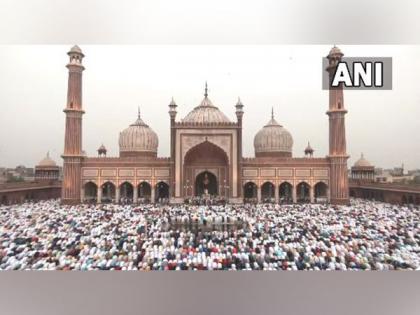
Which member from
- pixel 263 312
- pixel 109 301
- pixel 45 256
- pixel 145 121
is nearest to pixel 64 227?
pixel 45 256

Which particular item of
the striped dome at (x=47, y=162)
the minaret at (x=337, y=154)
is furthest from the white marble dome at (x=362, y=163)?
the striped dome at (x=47, y=162)

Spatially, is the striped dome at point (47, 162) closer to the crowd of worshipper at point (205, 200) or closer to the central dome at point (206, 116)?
the crowd of worshipper at point (205, 200)

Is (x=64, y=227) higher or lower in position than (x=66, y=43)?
lower

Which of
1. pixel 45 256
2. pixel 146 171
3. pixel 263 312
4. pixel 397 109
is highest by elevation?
pixel 397 109

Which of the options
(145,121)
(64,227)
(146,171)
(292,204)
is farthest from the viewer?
(146,171)

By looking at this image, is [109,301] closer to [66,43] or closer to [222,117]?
[66,43]

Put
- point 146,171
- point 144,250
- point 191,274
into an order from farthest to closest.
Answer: point 146,171, point 144,250, point 191,274

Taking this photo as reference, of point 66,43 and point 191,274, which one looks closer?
point 191,274
